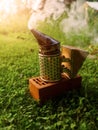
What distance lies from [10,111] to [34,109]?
35cm

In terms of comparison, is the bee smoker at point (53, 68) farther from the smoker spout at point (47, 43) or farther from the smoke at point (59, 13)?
the smoke at point (59, 13)

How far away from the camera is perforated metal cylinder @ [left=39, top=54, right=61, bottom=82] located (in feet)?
11.8

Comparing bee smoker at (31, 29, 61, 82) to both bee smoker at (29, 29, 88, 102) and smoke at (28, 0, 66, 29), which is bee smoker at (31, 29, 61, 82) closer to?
bee smoker at (29, 29, 88, 102)

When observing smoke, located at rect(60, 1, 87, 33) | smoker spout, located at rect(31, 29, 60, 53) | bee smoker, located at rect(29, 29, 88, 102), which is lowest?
bee smoker, located at rect(29, 29, 88, 102)

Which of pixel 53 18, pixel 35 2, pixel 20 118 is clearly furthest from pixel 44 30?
pixel 20 118

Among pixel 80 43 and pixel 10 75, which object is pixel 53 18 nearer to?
pixel 80 43

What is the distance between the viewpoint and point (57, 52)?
3607mm

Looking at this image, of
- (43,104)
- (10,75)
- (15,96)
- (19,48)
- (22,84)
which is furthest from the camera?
(19,48)

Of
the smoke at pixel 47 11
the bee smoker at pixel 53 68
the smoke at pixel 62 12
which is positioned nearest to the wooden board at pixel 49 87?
the bee smoker at pixel 53 68

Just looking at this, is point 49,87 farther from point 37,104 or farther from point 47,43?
point 47,43

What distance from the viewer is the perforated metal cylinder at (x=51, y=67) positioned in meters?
3.59

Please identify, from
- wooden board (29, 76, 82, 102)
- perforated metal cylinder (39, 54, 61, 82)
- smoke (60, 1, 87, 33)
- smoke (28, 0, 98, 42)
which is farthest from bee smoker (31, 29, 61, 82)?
smoke (60, 1, 87, 33)

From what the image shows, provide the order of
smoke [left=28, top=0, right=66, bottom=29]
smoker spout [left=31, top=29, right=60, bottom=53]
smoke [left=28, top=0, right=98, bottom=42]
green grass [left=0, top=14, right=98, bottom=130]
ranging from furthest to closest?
smoke [left=28, top=0, right=66, bottom=29] < smoke [left=28, top=0, right=98, bottom=42] < smoker spout [left=31, top=29, right=60, bottom=53] < green grass [left=0, top=14, right=98, bottom=130]

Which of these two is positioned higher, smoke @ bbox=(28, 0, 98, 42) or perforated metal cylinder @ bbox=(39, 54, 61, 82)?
smoke @ bbox=(28, 0, 98, 42)
